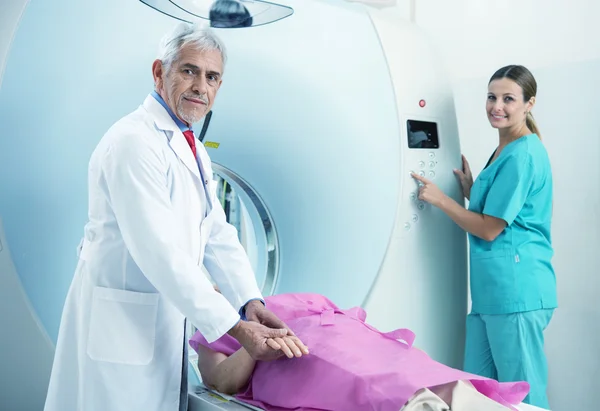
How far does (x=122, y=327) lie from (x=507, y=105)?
4.80 ft

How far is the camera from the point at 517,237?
83.9 inches

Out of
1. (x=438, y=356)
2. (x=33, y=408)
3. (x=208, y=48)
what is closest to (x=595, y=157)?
(x=438, y=356)

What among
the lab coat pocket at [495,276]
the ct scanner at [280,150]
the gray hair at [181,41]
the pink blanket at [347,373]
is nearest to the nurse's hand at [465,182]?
the ct scanner at [280,150]

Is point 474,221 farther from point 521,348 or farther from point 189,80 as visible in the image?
point 189,80

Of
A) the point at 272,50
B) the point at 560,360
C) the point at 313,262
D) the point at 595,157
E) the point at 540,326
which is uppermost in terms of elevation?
the point at 272,50

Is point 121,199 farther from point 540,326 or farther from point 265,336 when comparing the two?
point 540,326

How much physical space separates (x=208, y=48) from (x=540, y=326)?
55.2 inches

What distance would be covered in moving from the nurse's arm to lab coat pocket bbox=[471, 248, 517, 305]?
6cm

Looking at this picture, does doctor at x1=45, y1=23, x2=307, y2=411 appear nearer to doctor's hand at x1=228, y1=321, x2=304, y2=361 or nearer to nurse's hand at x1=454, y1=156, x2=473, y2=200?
doctor's hand at x1=228, y1=321, x2=304, y2=361

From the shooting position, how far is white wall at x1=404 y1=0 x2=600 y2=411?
93.5 inches

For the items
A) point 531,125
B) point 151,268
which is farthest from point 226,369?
point 531,125

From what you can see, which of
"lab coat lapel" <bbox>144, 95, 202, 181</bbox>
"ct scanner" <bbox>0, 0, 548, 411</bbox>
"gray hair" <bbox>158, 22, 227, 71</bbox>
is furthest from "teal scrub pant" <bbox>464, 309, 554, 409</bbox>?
"gray hair" <bbox>158, 22, 227, 71</bbox>

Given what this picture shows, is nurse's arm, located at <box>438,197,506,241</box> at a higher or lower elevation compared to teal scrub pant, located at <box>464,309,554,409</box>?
higher

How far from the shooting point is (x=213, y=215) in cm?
144
